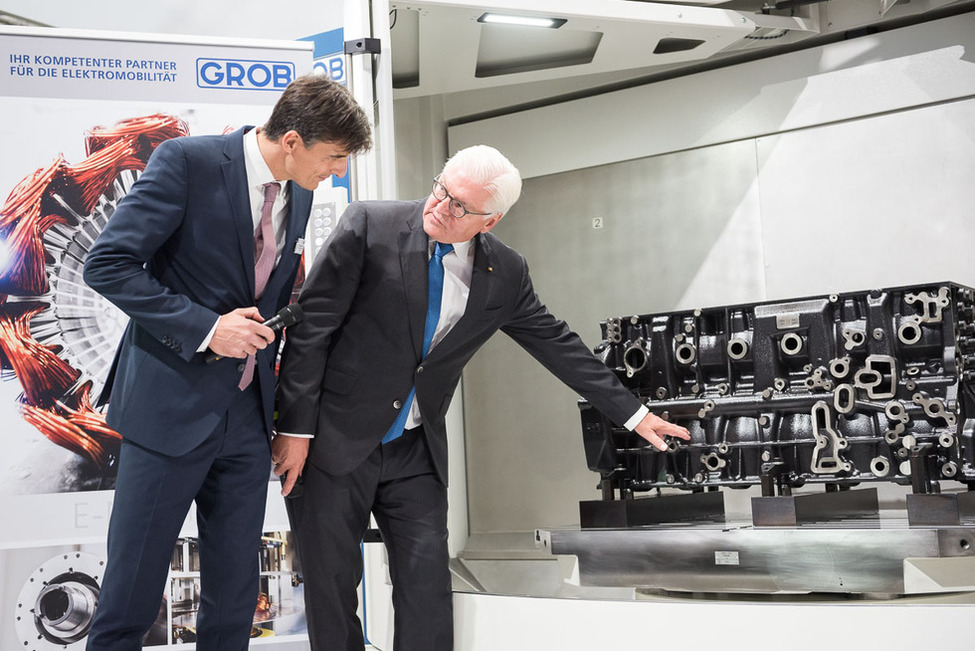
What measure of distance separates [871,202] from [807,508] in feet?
6.75

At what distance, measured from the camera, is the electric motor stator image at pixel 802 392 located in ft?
8.47

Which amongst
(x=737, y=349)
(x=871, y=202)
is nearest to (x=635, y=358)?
(x=737, y=349)

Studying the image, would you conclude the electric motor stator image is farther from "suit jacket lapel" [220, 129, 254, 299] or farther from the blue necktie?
"suit jacket lapel" [220, 129, 254, 299]

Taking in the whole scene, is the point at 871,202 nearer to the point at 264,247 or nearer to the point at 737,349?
the point at 737,349

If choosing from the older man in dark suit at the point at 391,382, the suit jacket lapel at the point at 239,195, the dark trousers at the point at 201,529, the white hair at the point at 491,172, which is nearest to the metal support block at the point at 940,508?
the older man in dark suit at the point at 391,382

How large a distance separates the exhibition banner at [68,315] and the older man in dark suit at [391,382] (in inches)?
36.4

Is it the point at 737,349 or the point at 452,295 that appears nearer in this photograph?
the point at 452,295

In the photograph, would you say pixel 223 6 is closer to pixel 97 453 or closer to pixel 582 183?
pixel 582 183

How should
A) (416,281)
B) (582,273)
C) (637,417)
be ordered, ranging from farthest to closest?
(582,273) < (637,417) < (416,281)

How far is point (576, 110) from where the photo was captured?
4.95 metres

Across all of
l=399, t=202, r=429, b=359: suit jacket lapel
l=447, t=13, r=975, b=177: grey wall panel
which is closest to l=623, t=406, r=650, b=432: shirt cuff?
l=399, t=202, r=429, b=359: suit jacket lapel

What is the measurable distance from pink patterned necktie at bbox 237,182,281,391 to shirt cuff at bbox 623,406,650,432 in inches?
45.3

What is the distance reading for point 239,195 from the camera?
82.8 inches

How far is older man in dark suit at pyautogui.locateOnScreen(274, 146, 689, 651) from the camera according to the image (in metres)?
2.31
